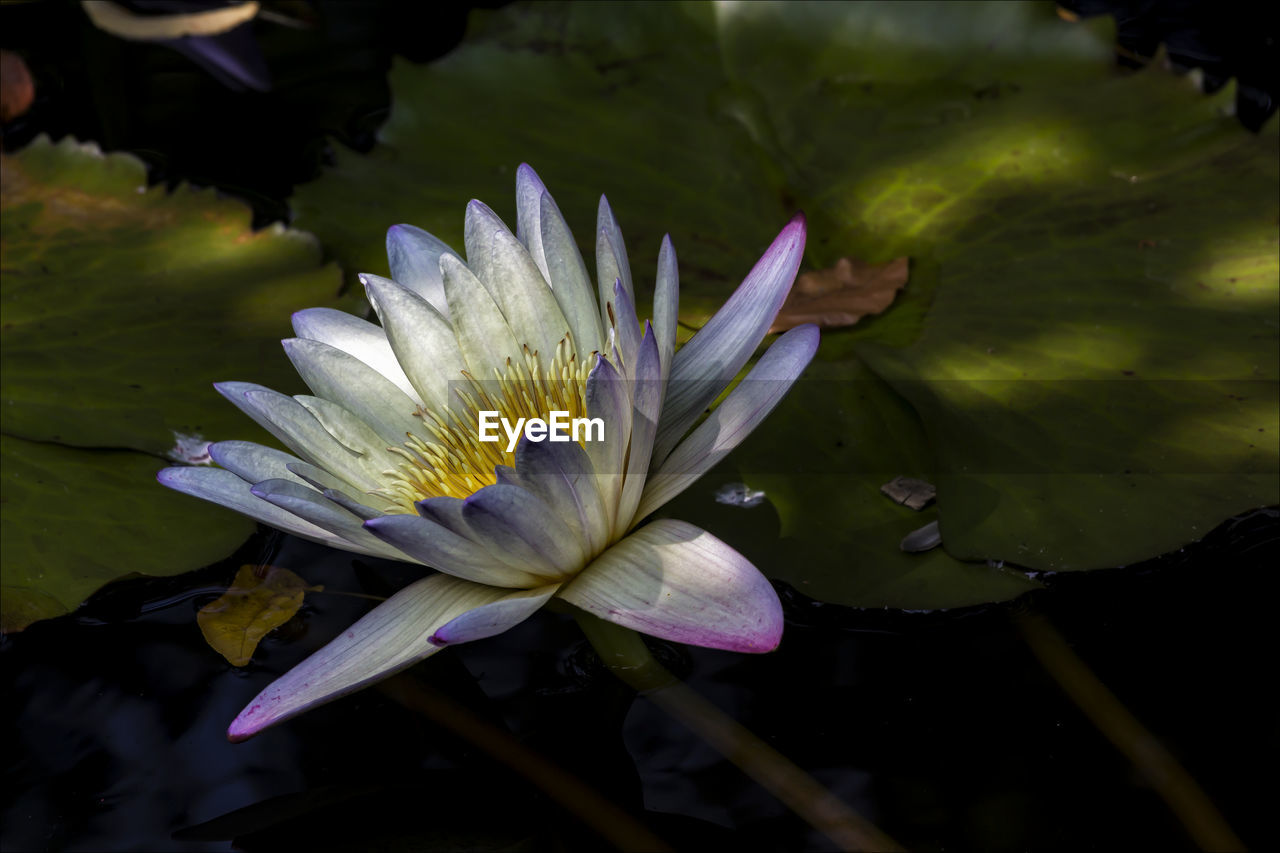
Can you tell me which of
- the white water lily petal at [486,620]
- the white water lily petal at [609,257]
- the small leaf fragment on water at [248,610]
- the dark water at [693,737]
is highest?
the white water lily petal at [609,257]

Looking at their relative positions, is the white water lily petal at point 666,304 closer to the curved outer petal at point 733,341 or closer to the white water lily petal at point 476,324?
the curved outer petal at point 733,341

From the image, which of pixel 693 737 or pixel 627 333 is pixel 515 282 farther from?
pixel 693 737

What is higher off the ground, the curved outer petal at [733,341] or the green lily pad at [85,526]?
the curved outer petal at [733,341]

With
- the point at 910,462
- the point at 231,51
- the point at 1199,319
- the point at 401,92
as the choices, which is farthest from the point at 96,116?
the point at 1199,319

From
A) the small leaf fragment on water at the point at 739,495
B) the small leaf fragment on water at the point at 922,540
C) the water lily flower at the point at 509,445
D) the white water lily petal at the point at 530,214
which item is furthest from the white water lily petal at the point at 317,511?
the small leaf fragment on water at the point at 922,540

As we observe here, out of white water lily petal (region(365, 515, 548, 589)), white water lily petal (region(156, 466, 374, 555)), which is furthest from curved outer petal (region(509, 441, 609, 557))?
white water lily petal (region(156, 466, 374, 555))

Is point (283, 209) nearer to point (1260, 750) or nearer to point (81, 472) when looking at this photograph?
point (81, 472)

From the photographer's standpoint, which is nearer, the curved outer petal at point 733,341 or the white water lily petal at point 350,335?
the curved outer petal at point 733,341
